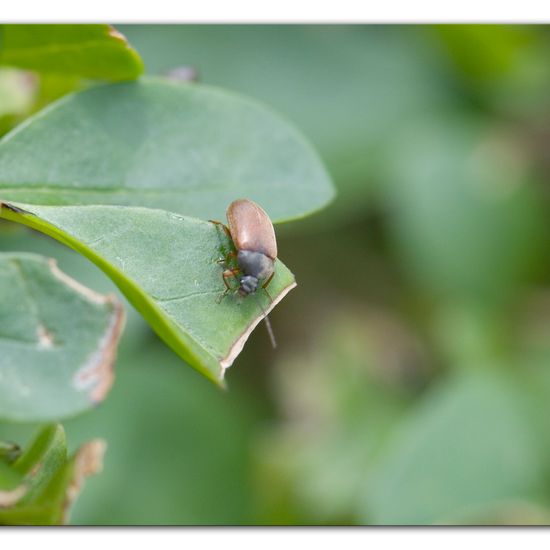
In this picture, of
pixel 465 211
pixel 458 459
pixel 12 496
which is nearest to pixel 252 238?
pixel 12 496

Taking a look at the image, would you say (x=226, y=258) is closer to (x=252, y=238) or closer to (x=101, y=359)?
(x=252, y=238)

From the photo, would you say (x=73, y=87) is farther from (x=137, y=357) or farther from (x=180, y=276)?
(x=137, y=357)

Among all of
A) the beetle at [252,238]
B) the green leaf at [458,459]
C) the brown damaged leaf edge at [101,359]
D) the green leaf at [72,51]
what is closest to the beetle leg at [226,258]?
the beetle at [252,238]

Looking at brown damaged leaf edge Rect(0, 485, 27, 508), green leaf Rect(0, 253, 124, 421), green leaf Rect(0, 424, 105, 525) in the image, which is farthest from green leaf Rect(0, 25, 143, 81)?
brown damaged leaf edge Rect(0, 485, 27, 508)

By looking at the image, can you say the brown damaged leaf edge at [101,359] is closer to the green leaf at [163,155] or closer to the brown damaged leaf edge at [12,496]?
the brown damaged leaf edge at [12,496]

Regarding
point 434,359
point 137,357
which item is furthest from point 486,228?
point 137,357
